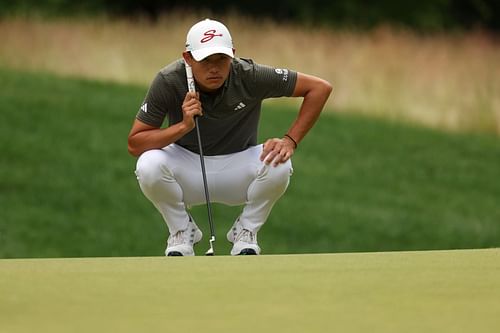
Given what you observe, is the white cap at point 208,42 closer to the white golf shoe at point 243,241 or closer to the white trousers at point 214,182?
the white trousers at point 214,182

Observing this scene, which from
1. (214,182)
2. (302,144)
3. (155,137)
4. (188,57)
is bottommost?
(302,144)

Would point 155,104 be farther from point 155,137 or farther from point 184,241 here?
point 184,241

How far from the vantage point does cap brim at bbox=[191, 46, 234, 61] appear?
5910 millimetres

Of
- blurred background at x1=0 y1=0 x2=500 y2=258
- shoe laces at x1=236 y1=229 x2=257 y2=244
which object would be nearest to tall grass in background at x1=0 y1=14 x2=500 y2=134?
blurred background at x1=0 y1=0 x2=500 y2=258

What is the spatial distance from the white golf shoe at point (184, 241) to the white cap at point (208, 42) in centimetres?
90

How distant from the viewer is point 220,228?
43.8 feet

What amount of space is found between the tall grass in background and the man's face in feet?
35.7

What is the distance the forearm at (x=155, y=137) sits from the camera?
6002 mm

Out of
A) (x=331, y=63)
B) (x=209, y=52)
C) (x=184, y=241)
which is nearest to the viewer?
(x=209, y=52)

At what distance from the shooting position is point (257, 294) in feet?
12.8

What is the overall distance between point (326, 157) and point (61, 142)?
118 inches

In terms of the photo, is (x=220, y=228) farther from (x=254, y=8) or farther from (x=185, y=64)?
(x=254, y=8)

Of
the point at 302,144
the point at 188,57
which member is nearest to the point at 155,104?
the point at 188,57

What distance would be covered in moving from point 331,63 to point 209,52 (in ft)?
38.1
